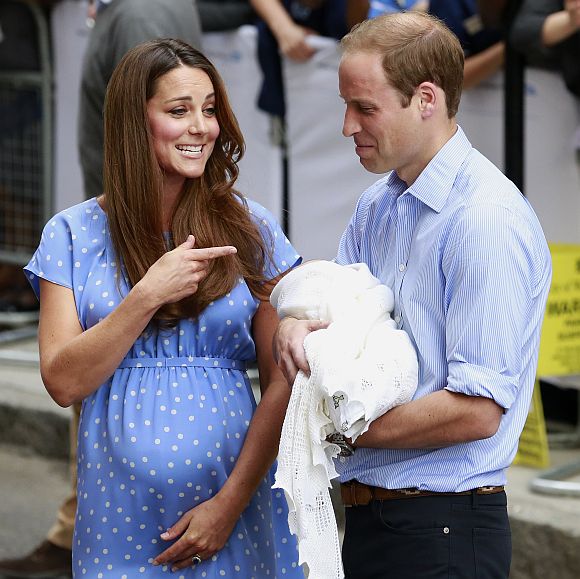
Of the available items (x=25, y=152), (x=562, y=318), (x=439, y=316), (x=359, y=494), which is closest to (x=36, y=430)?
(x=25, y=152)

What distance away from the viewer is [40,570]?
442cm

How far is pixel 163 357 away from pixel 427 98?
868 mm

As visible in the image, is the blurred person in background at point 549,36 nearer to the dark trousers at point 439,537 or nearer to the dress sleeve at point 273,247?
the dress sleeve at point 273,247

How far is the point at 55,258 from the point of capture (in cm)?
278

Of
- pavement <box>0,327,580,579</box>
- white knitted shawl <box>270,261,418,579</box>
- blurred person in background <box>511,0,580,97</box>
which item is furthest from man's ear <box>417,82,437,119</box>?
blurred person in background <box>511,0,580,97</box>

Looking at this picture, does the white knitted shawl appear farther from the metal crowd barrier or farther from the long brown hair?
the metal crowd barrier

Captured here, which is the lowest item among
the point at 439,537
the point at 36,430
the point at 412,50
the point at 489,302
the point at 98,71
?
the point at 36,430

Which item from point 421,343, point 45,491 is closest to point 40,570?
point 45,491

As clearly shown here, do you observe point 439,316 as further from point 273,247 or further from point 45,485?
point 45,485

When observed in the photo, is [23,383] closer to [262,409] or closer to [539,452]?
[539,452]

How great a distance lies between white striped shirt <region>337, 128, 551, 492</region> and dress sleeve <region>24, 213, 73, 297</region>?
72 cm

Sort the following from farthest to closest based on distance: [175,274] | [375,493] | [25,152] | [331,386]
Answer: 1. [25,152]
2. [175,274]
3. [375,493]
4. [331,386]

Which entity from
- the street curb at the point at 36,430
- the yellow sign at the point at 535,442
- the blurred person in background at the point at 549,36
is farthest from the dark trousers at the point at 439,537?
the street curb at the point at 36,430

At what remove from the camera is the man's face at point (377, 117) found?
2.33 metres
